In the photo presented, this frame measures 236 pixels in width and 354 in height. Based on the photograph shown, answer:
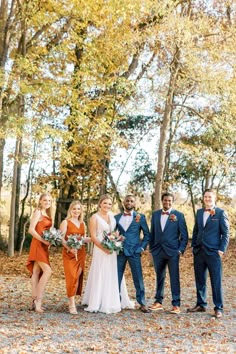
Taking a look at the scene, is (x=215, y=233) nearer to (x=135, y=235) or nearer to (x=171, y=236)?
(x=171, y=236)

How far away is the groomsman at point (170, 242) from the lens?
27.2 ft

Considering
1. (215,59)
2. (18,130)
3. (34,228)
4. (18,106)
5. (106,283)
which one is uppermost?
(215,59)

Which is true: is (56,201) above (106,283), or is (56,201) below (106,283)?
above

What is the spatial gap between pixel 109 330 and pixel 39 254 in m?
1.88

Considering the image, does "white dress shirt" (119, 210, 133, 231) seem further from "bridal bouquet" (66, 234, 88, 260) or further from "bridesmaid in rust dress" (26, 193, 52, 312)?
"bridesmaid in rust dress" (26, 193, 52, 312)

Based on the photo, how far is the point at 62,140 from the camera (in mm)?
14664

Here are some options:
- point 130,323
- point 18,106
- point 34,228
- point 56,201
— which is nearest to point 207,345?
point 130,323

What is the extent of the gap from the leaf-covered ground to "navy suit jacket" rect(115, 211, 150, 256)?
0.97 metres

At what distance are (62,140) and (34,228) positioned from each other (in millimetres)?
6618

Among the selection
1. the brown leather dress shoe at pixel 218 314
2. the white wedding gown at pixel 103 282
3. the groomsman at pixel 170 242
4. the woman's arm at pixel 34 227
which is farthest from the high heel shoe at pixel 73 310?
the brown leather dress shoe at pixel 218 314

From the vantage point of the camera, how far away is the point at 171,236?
832 cm

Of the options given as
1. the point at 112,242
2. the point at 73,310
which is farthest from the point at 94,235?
the point at 73,310

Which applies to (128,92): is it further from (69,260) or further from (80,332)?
(80,332)

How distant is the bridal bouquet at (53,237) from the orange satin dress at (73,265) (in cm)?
20
